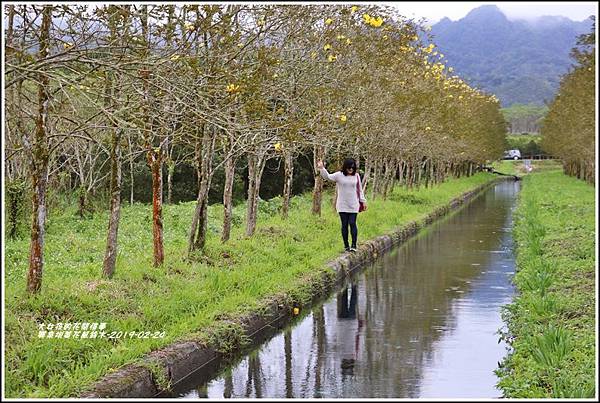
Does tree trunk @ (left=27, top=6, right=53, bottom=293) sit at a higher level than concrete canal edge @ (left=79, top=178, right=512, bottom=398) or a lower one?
higher

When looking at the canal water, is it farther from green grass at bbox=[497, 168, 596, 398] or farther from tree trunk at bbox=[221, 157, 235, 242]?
tree trunk at bbox=[221, 157, 235, 242]

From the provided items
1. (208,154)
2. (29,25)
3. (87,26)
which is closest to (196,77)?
(87,26)

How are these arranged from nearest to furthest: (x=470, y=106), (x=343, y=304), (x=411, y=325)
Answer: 1. (x=411, y=325)
2. (x=343, y=304)
3. (x=470, y=106)

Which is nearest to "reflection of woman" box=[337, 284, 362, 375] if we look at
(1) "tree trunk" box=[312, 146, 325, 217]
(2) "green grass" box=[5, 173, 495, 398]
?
(2) "green grass" box=[5, 173, 495, 398]

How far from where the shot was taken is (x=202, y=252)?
41.3ft

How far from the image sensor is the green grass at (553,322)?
6977mm

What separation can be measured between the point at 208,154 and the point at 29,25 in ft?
17.1

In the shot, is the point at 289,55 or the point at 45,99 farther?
the point at 289,55

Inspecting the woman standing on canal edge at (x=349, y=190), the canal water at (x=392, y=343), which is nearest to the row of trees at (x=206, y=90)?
the woman standing on canal edge at (x=349, y=190)

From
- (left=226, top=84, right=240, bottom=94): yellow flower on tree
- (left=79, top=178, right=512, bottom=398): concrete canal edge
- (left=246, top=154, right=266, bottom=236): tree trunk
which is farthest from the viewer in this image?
(left=246, top=154, right=266, bottom=236): tree trunk

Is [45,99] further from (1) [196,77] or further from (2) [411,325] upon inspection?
(2) [411,325]

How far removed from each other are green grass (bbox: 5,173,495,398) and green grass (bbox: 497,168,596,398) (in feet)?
10.6

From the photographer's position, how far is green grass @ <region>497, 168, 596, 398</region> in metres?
6.98

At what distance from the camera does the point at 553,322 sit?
923cm
